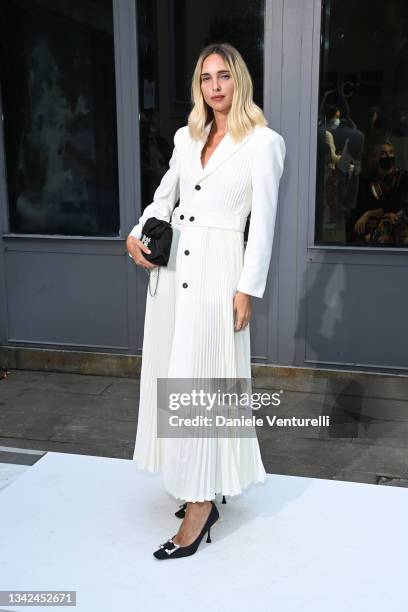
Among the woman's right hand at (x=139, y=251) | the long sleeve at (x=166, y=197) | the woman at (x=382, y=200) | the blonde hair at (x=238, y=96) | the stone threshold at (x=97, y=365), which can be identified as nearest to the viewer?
the blonde hair at (x=238, y=96)

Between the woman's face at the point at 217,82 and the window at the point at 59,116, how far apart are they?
3.12m

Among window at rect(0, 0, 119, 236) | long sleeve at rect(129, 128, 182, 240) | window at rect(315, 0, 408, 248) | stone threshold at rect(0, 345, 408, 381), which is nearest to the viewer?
long sleeve at rect(129, 128, 182, 240)

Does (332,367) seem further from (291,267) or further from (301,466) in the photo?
(301,466)

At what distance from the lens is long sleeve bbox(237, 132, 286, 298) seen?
278 cm

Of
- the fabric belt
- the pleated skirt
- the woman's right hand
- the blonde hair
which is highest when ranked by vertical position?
the blonde hair

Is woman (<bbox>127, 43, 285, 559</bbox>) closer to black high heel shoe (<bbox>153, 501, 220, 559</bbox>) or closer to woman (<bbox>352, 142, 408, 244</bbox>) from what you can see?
black high heel shoe (<bbox>153, 501, 220, 559</bbox>)

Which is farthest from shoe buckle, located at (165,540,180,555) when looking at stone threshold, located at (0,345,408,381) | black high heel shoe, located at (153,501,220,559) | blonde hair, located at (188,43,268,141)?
stone threshold, located at (0,345,408,381)

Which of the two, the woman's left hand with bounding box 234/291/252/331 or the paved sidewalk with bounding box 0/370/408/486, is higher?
the woman's left hand with bounding box 234/291/252/331

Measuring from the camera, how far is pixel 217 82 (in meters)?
2.80

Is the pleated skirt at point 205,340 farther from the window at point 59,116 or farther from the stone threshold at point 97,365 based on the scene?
the window at point 59,116

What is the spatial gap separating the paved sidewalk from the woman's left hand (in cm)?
160

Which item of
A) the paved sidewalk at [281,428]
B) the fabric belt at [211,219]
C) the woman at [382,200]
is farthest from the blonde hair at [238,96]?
the woman at [382,200]

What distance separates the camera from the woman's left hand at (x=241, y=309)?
2852mm

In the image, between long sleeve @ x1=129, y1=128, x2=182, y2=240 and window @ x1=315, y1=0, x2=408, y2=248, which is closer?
long sleeve @ x1=129, y1=128, x2=182, y2=240
